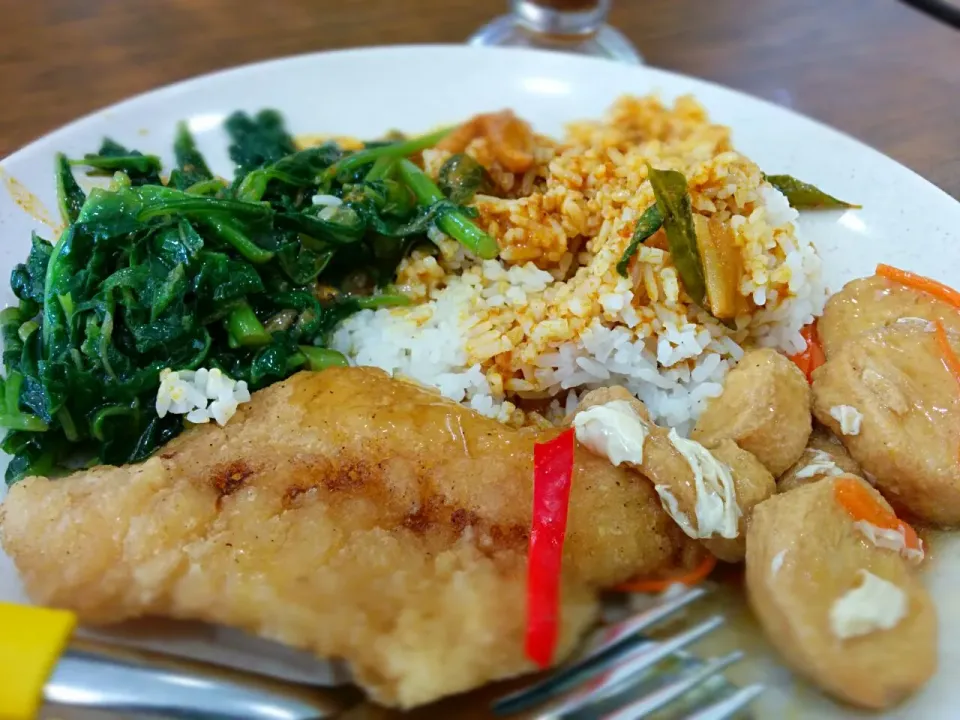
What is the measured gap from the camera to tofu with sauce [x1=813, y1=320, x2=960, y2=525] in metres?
1.79

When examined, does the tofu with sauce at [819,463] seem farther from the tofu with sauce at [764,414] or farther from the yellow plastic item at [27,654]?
the yellow plastic item at [27,654]

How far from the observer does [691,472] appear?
1.71 meters

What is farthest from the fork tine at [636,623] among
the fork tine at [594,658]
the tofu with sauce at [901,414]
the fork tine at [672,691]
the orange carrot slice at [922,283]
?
the orange carrot slice at [922,283]

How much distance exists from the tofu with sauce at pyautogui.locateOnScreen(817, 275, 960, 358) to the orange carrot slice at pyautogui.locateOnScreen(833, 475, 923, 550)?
2.07 ft

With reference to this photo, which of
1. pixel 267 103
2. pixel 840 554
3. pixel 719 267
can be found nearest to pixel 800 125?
pixel 719 267

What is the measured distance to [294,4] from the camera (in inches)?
163

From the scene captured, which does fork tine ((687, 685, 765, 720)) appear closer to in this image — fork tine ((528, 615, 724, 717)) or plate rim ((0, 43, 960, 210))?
fork tine ((528, 615, 724, 717))

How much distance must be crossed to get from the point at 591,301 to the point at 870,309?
0.81 m

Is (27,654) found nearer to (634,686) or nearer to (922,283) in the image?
(634,686)

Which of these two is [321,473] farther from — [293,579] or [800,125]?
[800,125]

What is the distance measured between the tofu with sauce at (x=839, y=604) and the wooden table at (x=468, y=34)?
2.29m

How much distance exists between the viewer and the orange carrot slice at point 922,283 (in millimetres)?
2156

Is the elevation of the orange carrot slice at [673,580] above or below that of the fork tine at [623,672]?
below

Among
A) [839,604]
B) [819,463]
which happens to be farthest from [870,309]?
[839,604]
